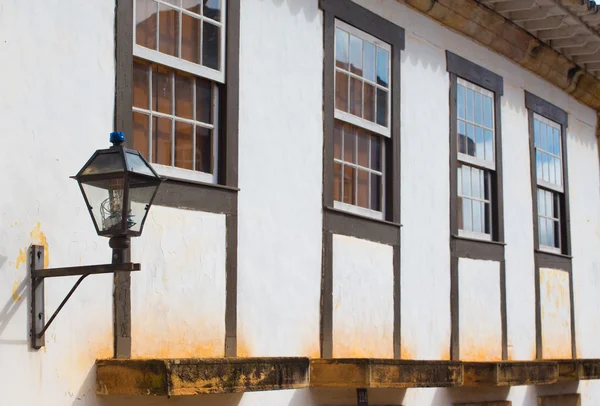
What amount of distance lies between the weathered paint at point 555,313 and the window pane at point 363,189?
3.51 metres

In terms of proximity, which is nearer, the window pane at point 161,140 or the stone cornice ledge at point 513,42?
the window pane at point 161,140

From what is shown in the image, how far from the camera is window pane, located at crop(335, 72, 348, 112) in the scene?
8.62 m

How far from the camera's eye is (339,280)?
8375 mm

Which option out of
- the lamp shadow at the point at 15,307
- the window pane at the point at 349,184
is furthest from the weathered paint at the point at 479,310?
the lamp shadow at the point at 15,307

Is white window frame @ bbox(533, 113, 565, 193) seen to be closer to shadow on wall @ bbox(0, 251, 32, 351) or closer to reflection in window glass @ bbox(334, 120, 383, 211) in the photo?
reflection in window glass @ bbox(334, 120, 383, 211)

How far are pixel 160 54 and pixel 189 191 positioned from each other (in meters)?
0.85

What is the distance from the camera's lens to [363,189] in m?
8.91

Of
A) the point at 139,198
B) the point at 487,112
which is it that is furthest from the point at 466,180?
the point at 139,198

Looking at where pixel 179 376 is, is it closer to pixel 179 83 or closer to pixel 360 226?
pixel 179 83

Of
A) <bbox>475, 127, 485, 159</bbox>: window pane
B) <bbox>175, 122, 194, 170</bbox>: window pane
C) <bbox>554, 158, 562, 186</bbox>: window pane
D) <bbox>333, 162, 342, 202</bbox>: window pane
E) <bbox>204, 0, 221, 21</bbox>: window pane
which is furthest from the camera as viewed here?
<bbox>554, 158, 562, 186</bbox>: window pane

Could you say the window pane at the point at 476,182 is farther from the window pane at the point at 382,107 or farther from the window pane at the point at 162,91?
the window pane at the point at 162,91

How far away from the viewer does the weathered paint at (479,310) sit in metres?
10.1

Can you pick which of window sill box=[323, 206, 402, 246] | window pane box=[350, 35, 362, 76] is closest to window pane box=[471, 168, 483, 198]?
window sill box=[323, 206, 402, 246]

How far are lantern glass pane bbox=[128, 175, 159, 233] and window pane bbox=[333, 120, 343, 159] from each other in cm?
317
